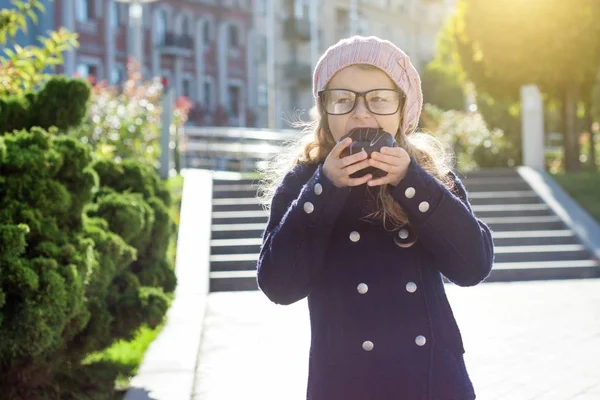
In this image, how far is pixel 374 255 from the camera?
2.58m

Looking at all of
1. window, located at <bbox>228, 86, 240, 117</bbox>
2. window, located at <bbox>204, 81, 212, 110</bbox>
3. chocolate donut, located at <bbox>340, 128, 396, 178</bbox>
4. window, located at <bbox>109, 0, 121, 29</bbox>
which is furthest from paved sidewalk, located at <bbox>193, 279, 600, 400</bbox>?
window, located at <bbox>228, 86, 240, 117</bbox>

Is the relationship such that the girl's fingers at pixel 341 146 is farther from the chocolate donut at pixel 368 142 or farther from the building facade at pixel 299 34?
the building facade at pixel 299 34

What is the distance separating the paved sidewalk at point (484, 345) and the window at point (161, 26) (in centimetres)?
3636

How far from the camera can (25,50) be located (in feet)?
22.6

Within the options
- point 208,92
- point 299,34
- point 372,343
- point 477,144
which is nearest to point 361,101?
point 372,343

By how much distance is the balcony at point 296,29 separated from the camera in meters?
53.7

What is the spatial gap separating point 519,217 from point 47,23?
27.9m

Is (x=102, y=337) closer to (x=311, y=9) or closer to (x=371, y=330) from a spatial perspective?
(x=371, y=330)

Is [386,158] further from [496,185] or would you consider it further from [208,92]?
[208,92]

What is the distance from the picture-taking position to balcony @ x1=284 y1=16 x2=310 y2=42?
53.7 metres

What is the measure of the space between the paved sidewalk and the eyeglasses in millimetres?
3399

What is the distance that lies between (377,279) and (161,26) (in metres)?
45.0

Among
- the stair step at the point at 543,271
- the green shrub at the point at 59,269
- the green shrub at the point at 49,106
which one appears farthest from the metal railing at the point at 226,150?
the green shrub at the point at 49,106

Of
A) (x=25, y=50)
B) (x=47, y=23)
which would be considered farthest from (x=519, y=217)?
(x=47, y=23)
